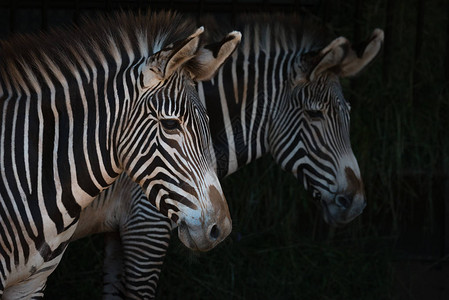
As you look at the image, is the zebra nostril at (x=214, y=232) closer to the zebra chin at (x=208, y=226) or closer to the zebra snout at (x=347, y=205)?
the zebra chin at (x=208, y=226)

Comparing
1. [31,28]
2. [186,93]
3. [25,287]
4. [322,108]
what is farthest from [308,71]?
[31,28]

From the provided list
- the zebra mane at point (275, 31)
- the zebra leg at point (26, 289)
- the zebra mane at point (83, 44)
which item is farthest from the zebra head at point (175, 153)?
the zebra mane at point (275, 31)

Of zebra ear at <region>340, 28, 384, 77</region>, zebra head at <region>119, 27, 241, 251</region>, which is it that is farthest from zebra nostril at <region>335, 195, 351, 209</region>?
zebra head at <region>119, 27, 241, 251</region>

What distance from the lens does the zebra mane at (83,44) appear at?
137 inches

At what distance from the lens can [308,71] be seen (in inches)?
191

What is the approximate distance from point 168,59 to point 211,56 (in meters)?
0.43

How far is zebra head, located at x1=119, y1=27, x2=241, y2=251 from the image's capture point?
3324mm

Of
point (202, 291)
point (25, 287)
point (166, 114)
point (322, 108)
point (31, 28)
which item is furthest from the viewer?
point (31, 28)

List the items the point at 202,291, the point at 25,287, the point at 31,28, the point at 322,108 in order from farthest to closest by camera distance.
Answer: the point at 31,28, the point at 202,291, the point at 322,108, the point at 25,287

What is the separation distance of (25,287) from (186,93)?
133cm

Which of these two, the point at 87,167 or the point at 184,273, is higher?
the point at 87,167

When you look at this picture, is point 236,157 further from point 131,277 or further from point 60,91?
point 60,91

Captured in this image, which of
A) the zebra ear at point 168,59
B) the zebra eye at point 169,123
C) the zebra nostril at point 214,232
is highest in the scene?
the zebra ear at point 168,59

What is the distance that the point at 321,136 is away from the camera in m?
4.82
